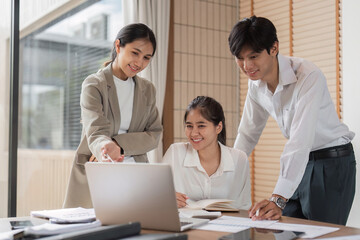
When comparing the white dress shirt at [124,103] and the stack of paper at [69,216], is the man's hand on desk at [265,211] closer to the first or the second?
the stack of paper at [69,216]

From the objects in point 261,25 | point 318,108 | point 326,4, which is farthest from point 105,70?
point 326,4

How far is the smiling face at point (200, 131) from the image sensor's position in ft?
7.44

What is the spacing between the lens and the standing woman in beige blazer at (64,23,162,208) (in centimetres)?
197

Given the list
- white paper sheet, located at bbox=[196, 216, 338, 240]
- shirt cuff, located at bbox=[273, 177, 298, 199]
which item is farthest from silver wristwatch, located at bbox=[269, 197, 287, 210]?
white paper sheet, located at bbox=[196, 216, 338, 240]

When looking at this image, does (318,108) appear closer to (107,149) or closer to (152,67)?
(107,149)

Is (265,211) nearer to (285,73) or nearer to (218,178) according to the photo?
(218,178)

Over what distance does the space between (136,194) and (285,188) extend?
683 mm

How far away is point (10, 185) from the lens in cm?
326

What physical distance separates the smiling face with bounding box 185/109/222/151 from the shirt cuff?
0.59m

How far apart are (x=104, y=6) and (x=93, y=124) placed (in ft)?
6.52

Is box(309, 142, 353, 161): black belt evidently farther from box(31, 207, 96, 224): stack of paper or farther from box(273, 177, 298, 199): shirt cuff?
box(31, 207, 96, 224): stack of paper

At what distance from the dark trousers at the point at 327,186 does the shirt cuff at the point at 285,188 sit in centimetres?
38

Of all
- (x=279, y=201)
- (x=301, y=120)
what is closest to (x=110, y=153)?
(x=279, y=201)

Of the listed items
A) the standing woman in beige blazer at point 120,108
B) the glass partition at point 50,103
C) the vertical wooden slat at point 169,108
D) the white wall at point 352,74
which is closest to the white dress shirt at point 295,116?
the standing woman in beige blazer at point 120,108
